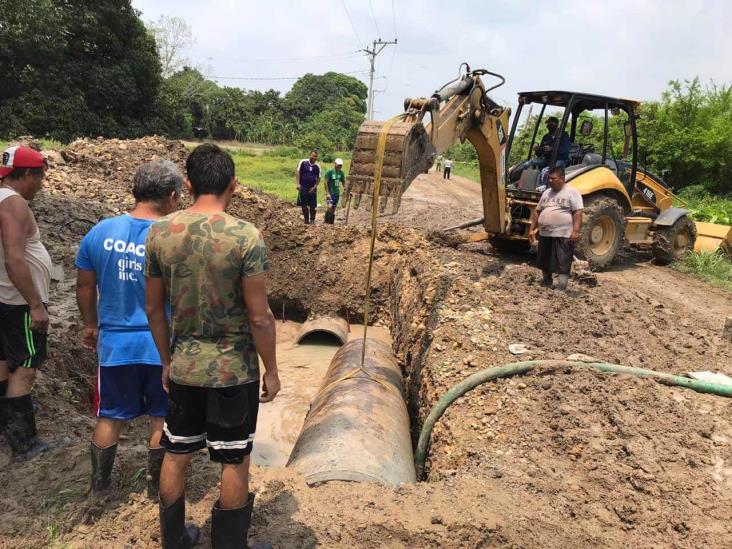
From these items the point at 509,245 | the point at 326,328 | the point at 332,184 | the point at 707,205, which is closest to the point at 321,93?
the point at 707,205

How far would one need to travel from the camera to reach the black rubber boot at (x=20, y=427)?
3461 millimetres

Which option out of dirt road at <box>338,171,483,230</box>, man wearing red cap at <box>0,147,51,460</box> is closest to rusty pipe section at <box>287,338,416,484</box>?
man wearing red cap at <box>0,147,51,460</box>

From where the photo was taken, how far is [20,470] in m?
3.36

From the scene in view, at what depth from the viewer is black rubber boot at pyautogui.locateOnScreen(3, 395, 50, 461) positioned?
346 cm

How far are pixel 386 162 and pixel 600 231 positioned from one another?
18.6ft

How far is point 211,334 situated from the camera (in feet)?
7.98

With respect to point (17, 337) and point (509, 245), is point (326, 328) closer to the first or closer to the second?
point (509, 245)

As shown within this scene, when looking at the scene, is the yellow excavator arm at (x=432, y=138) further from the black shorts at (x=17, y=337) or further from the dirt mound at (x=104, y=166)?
the dirt mound at (x=104, y=166)

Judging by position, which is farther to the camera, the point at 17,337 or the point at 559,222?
the point at 559,222

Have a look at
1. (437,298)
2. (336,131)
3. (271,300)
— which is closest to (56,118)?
(271,300)

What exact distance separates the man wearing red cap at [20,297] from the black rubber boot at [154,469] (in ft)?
3.26

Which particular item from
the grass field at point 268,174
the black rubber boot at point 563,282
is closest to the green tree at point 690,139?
the grass field at point 268,174

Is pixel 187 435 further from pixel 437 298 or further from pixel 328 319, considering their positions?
pixel 328 319

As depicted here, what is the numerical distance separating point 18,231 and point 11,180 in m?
0.34
